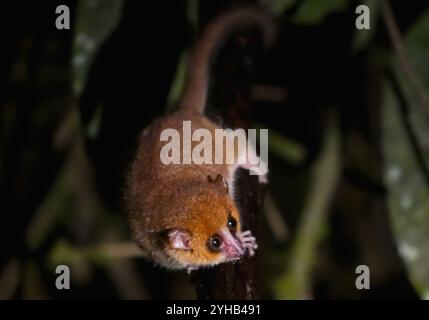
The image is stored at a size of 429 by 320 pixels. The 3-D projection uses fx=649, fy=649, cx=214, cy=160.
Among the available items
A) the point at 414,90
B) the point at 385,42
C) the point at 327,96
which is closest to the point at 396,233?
the point at 414,90

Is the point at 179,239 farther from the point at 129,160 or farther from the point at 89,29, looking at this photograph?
the point at 89,29

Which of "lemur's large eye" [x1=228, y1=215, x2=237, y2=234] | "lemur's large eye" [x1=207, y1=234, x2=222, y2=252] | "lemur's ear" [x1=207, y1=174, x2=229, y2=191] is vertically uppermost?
"lemur's ear" [x1=207, y1=174, x2=229, y2=191]

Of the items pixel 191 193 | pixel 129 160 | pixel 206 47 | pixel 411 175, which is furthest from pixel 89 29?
pixel 411 175

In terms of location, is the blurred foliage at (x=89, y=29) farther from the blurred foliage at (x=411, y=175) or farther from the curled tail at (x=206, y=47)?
the blurred foliage at (x=411, y=175)

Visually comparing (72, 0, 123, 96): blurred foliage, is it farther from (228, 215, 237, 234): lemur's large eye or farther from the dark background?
(228, 215, 237, 234): lemur's large eye

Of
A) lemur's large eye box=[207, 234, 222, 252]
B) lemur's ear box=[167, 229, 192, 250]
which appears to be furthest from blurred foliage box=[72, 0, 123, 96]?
lemur's large eye box=[207, 234, 222, 252]

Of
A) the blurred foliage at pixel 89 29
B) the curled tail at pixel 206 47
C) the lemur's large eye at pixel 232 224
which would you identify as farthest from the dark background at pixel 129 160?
the lemur's large eye at pixel 232 224
